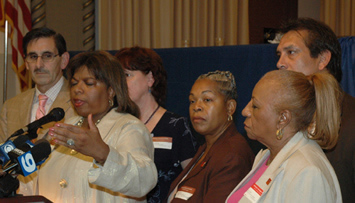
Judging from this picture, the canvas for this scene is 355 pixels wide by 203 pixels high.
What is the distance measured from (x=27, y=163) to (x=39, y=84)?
1738 millimetres

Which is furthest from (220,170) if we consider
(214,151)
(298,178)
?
(298,178)

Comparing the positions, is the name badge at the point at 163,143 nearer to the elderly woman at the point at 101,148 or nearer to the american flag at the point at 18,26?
the elderly woman at the point at 101,148

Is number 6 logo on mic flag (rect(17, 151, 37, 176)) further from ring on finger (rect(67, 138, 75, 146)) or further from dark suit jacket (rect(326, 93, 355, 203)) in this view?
dark suit jacket (rect(326, 93, 355, 203))

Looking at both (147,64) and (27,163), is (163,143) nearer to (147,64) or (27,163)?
(147,64)

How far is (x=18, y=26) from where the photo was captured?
5043mm

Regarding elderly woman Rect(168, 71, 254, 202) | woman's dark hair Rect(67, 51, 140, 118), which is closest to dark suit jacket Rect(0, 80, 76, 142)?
woman's dark hair Rect(67, 51, 140, 118)

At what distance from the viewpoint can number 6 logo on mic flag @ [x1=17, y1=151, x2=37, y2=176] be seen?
1876mm

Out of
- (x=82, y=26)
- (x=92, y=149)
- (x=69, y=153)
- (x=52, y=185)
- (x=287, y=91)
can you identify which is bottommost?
(x=52, y=185)

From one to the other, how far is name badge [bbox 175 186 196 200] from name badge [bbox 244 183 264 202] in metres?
0.45

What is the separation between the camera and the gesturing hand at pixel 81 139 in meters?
1.84

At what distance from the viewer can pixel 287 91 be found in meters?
2.03

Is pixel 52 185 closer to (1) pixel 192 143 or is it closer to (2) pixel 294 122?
(1) pixel 192 143

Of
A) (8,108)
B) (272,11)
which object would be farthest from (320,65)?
(272,11)

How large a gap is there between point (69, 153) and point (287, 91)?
120 centimetres
